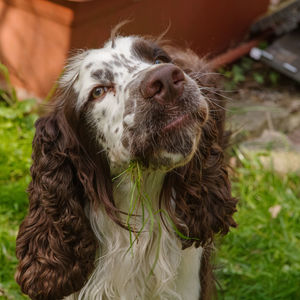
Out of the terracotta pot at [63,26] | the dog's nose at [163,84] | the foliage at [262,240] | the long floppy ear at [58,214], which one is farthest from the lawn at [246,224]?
the dog's nose at [163,84]

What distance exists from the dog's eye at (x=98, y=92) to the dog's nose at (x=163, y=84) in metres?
0.33

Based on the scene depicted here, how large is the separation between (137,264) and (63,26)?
234 centimetres

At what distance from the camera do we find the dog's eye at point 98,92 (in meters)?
2.50

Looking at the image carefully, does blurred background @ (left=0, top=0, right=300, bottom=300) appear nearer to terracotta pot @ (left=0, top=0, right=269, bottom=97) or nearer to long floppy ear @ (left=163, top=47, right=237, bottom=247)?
terracotta pot @ (left=0, top=0, right=269, bottom=97)

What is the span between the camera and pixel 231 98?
413 centimetres

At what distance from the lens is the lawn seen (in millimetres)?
Result: 3666

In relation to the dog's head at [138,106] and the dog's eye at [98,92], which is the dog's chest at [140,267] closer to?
the dog's head at [138,106]

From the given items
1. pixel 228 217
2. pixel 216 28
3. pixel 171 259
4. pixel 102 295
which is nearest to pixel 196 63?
pixel 228 217

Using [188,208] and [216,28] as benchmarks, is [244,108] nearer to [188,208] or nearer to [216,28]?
[216,28]

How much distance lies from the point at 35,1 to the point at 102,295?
2.65 m

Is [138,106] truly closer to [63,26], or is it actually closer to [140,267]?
[140,267]

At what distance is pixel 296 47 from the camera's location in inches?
241

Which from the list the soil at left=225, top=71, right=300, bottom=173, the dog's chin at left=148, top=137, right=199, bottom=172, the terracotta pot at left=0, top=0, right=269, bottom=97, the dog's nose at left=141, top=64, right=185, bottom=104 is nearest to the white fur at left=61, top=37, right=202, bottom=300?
the dog's chin at left=148, top=137, right=199, bottom=172

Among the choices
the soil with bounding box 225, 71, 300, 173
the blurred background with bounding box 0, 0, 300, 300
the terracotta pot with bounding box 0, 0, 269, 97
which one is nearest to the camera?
the blurred background with bounding box 0, 0, 300, 300
